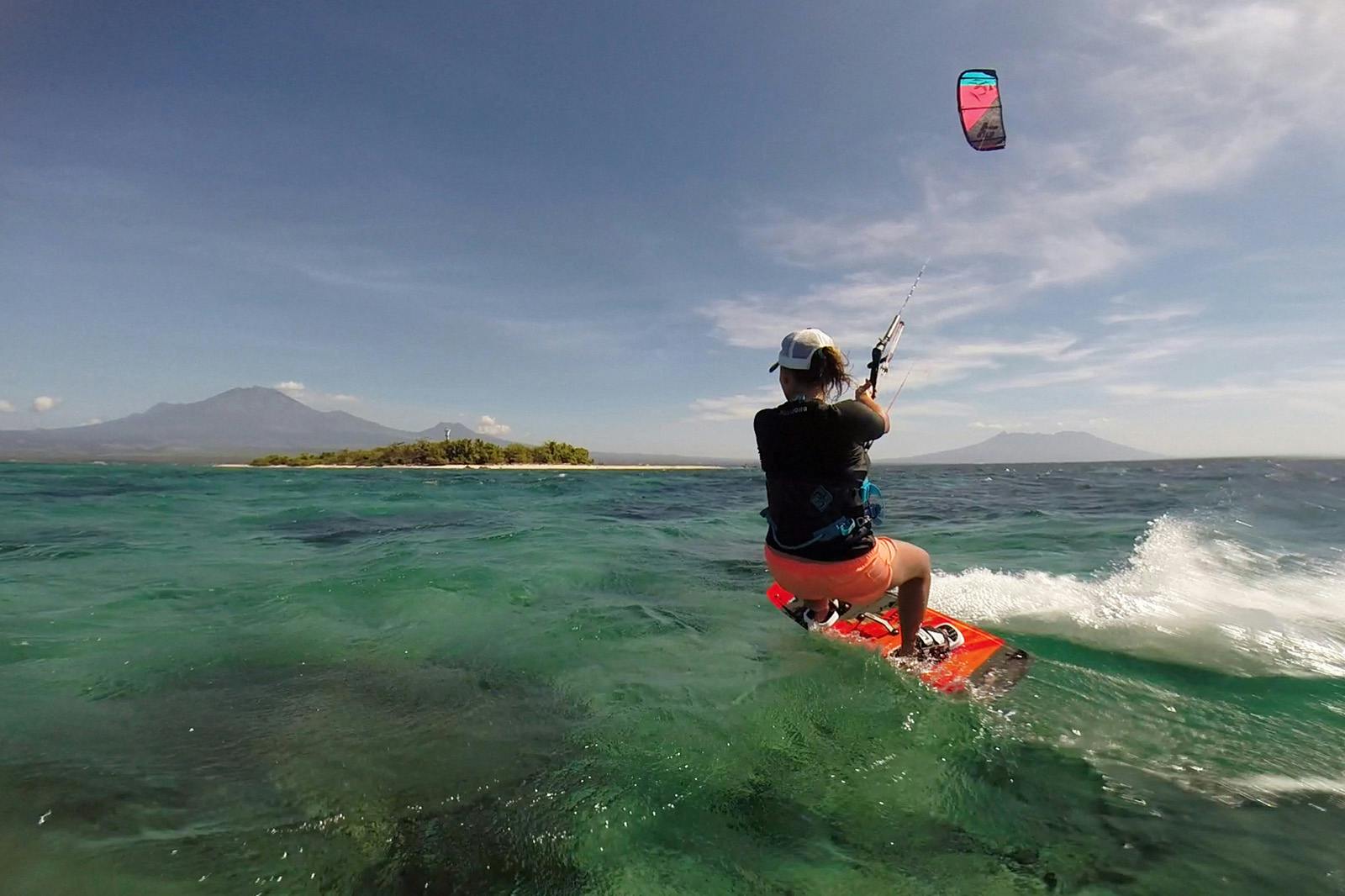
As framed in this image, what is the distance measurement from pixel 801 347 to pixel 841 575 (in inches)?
71.1

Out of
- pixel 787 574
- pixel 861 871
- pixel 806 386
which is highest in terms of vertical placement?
pixel 806 386

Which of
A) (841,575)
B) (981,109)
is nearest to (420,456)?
(981,109)

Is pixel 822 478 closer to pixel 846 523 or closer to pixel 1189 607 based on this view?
pixel 846 523

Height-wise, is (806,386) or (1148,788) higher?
(806,386)

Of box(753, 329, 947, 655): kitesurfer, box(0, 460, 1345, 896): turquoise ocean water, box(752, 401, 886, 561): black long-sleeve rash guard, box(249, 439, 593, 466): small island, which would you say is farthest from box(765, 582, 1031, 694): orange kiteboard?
box(249, 439, 593, 466): small island

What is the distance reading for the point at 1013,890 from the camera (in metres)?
3.12

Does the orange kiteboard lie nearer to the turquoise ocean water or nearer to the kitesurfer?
the turquoise ocean water

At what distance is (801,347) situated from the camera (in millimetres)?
4512

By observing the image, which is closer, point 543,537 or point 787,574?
point 787,574

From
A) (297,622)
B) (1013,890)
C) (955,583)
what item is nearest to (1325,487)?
(955,583)

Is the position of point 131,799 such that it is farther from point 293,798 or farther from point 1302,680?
point 1302,680

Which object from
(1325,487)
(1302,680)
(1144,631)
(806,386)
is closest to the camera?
(806,386)

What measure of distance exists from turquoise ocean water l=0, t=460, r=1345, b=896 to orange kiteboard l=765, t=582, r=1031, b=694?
277mm

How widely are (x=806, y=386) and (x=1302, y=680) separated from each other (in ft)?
20.5
